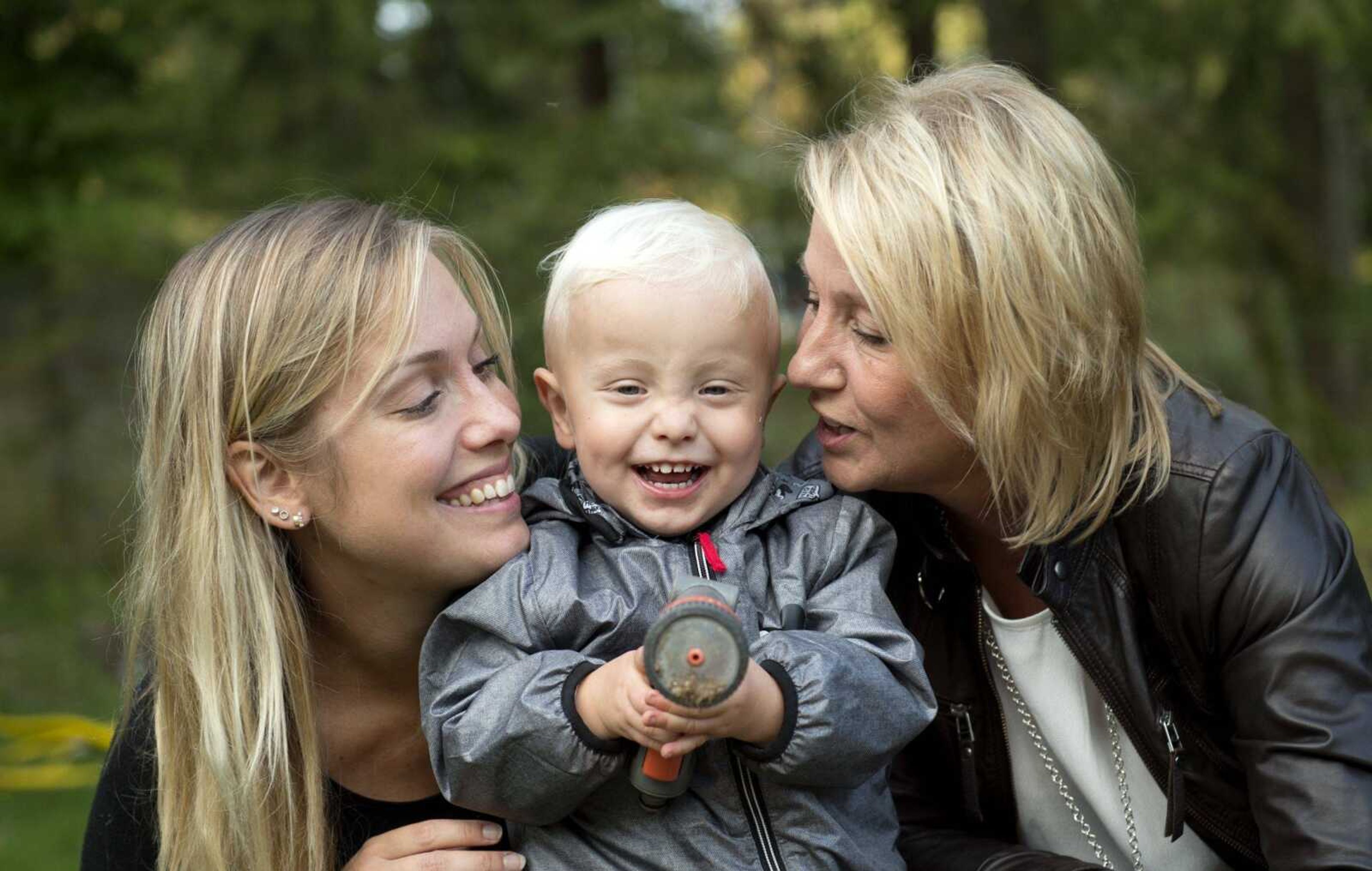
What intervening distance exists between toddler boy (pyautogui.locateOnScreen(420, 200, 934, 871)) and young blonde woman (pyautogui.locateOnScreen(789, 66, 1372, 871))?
195 mm

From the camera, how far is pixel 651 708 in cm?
202

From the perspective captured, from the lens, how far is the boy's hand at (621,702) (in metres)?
2.05

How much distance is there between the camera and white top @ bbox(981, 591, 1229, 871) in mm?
2822

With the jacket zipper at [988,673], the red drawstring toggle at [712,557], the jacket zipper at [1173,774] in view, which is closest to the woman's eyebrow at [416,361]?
the red drawstring toggle at [712,557]

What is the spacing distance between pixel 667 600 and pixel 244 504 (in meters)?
0.85

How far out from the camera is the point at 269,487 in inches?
104

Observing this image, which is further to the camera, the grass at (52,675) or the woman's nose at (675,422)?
the grass at (52,675)

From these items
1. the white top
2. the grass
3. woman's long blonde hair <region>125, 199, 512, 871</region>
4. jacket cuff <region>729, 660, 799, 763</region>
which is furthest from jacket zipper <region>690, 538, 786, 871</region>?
the grass

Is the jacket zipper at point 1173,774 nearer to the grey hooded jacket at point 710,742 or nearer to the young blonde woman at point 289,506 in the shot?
the grey hooded jacket at point 710,742

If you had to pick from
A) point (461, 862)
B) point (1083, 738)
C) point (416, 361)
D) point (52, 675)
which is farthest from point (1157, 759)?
point (52, 675)

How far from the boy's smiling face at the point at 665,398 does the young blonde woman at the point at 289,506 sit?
215 mm

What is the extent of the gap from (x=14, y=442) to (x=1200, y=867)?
8.73 m

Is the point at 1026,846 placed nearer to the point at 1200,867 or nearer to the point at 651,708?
the point at 1200,867

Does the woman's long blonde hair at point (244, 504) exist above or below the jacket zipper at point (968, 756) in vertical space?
above
